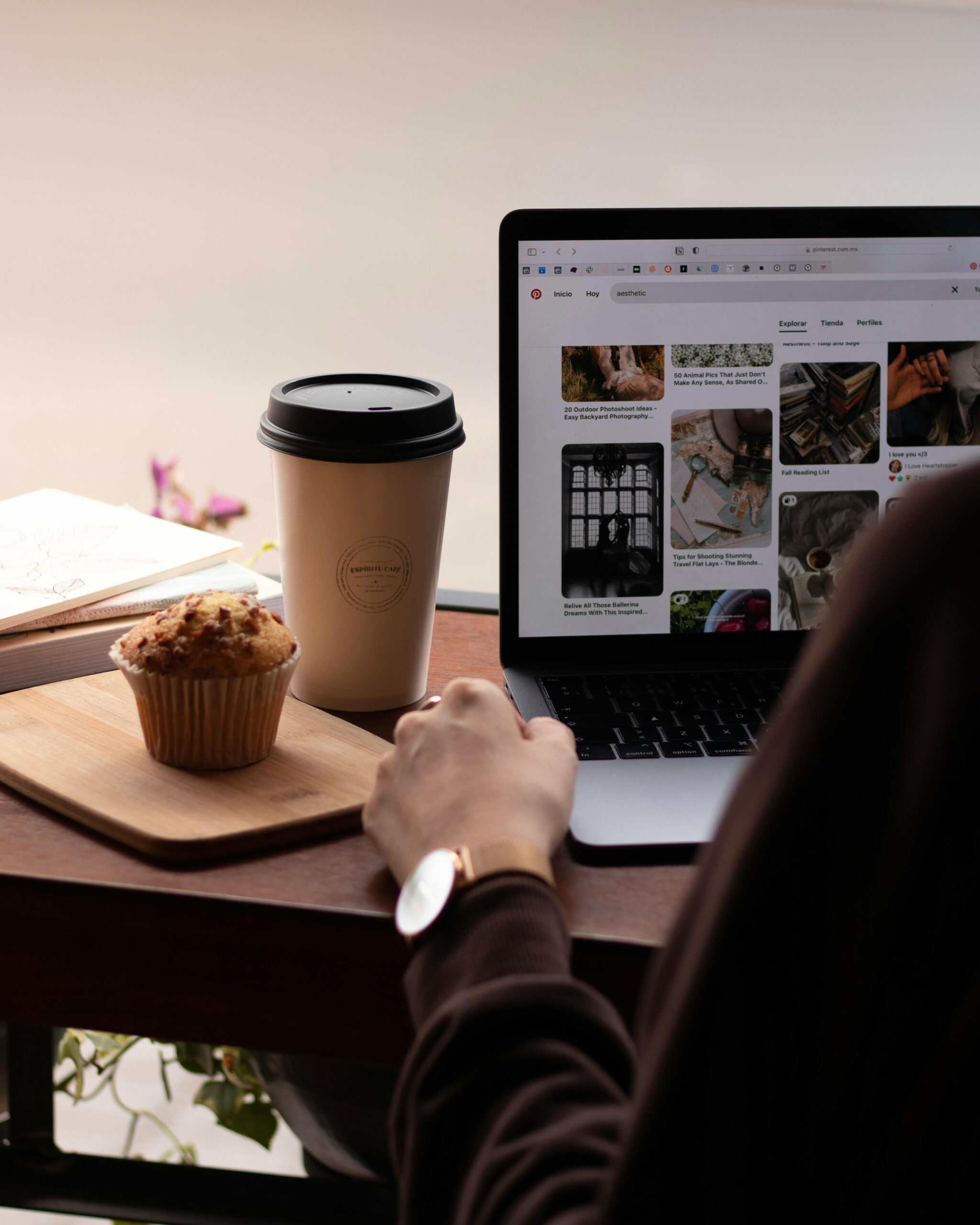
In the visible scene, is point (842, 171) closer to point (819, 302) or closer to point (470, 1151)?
point (819, 302)

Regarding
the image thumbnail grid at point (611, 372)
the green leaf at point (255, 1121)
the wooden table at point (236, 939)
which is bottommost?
the green leaf at point (255, 1121)

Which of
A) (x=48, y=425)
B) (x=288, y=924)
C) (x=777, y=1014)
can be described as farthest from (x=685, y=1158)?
(x=48, y=425)

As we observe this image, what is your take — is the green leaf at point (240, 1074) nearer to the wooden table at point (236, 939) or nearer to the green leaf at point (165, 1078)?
the green leaf at point (165, 1078)

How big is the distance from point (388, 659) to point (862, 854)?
584mm

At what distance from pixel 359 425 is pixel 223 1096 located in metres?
0.83

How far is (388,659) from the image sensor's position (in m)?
0.80

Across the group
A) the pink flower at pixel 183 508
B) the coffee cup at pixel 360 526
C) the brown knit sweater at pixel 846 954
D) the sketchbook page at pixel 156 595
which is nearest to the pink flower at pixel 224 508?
the pink flower at pixel 183 508

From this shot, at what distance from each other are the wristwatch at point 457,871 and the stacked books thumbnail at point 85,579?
0.42 metres

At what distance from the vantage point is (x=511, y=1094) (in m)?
0.38

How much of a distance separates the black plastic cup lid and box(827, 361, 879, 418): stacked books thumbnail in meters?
0.28

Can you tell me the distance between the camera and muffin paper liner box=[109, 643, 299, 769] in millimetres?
666

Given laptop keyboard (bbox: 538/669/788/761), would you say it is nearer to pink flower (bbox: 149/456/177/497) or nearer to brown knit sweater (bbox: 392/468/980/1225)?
brown knit sweater (bbox: 392/468/980/1225)

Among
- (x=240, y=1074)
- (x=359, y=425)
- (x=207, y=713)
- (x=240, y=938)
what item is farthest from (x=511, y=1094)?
(x=240, y=1074)

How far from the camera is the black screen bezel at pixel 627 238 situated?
77 cm
